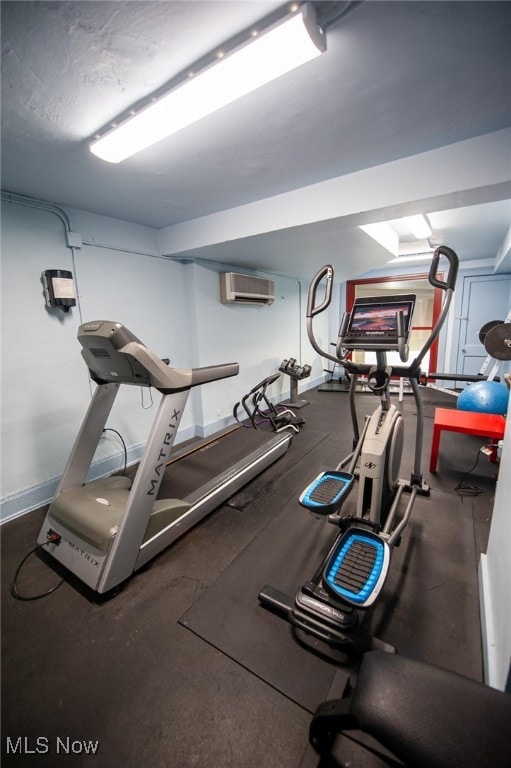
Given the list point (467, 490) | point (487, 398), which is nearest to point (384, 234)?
point (487, 398)

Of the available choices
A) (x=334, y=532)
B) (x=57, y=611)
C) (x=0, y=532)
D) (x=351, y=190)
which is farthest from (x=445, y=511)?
(x=0, y=532)

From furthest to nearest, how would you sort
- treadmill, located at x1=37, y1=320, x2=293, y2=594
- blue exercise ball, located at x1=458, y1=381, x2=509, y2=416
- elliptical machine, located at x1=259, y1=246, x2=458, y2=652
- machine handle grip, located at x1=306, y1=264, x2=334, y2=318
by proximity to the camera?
1. blue exercise ball, located at x1=458, y1=381, x2=509, y2=416
2. machine handle grip, located at x1=306, y1=264, x2=334, y2=318
3. treadmill, located at x1=37, y1=320, x2=293, y2=594
4. elliptical machine, located at x1=259, y1=246, x2=458, y2=652

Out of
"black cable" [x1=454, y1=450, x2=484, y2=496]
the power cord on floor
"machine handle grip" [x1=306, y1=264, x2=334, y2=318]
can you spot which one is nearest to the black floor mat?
"black cable" [x1=454, y1=450, x2=484, y2=496]

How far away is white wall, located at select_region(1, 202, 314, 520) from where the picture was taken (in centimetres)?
225

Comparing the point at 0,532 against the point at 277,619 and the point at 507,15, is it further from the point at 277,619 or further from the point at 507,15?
the point at 507,15

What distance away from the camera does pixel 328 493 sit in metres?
1.70

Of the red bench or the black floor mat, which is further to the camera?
the red bench

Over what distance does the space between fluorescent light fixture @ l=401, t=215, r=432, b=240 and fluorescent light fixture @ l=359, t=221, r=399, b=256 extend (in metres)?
0.20

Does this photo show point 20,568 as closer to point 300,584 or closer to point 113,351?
point 113,351

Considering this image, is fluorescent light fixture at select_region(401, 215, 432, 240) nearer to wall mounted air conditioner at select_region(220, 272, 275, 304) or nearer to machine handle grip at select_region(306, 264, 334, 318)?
wall mounted air conditioner at select_region(220, 272, 275, 304)

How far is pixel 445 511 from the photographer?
2262mm

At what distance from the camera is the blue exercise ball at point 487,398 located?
10.6ft

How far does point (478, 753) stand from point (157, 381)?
5.32ft

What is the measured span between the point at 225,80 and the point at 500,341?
364 centimetres
